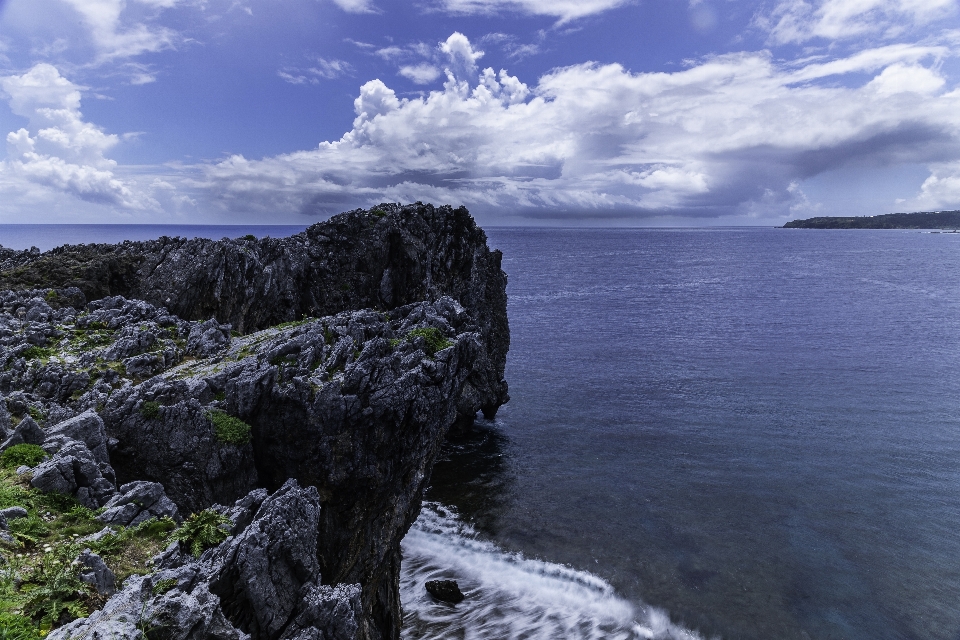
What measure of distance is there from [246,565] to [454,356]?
1273 cm

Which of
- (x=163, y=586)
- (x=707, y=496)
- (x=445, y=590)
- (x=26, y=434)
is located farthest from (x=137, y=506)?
(x=707, y=496)

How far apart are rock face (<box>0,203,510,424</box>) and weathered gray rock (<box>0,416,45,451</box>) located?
25.4m

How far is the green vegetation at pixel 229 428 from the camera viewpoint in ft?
67.6

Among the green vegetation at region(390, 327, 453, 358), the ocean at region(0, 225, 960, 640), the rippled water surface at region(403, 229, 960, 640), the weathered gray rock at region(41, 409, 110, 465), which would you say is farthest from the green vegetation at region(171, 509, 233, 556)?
the rippled water surface at region(403, 229, 960, 640)

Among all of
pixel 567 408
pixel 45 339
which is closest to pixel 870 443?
pixel 567 408

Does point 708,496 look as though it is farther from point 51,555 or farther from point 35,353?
point 35,353

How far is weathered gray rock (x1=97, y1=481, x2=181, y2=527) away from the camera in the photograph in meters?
14.9

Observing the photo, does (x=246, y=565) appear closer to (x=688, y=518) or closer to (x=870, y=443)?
(x=688, y=518)

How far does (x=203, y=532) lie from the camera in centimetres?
1400

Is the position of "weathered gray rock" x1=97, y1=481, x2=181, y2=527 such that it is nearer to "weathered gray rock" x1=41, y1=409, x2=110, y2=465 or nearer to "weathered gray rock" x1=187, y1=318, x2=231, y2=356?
"weathered gray rock" x1=41, y1=409, x2=110, y2=465

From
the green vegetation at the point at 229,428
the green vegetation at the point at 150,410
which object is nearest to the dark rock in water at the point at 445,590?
the green vegetation at the point at 229,428

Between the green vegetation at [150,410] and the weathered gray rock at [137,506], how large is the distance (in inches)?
164

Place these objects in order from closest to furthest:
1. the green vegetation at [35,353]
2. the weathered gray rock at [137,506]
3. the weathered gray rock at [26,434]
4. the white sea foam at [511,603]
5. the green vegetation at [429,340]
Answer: the weathered gray rock at [137,506] < the weathered gray rock at [26,434] < the green vegetation at [429,340] < the green vegetation at [35,353] < the white sea foam at [511,603]

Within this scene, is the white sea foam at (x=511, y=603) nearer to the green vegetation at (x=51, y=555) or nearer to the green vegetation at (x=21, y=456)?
the green vegetation at (x=51, y=555)
